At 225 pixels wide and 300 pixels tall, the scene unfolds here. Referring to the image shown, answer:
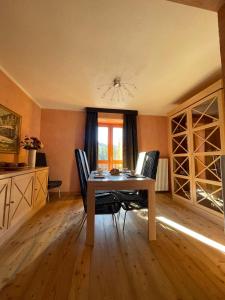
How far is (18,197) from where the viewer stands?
81.8 inches

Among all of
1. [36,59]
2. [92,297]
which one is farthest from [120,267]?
[36,59]

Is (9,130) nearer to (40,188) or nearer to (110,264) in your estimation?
(40,188)

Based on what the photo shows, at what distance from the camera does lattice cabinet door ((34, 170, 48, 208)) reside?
8.86 feet

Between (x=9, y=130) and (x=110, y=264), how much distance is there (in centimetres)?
249

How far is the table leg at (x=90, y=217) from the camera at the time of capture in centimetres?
175

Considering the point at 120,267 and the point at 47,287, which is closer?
the point at 47,287

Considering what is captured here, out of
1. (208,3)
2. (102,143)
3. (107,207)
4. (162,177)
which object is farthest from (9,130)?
(162,177)

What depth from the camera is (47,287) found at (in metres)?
1.17

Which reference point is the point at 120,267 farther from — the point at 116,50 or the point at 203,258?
the point at 116,50

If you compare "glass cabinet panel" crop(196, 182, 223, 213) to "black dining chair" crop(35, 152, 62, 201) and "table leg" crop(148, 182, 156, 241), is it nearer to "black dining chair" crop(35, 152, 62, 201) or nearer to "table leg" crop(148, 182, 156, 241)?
"table leg" crop(148, 182, 156, 241)

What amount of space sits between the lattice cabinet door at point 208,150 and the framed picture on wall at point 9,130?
130 inches

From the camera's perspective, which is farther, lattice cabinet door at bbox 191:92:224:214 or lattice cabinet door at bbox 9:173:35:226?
lattice cabinet door at bbox 191:92:224:214

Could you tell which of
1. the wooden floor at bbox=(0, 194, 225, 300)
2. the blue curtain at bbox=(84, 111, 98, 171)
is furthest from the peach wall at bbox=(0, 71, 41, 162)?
the wooden floor at bbox=(0, 194, 225, 300)

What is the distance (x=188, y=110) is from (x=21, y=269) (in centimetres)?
347
